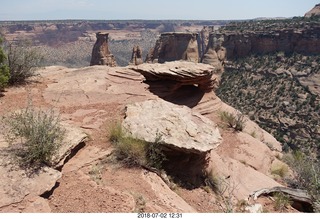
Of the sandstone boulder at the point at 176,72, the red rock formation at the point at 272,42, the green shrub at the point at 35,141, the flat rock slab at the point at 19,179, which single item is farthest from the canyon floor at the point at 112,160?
the red rock formation at the point at 272,42

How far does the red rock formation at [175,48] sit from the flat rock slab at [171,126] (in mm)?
61731

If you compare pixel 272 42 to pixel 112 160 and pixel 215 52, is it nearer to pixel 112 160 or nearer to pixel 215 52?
pixel 215 52

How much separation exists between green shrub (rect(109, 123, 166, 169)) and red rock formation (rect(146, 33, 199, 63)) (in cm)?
6335

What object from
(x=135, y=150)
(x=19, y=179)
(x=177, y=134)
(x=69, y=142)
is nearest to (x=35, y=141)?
(x=19, y=179)

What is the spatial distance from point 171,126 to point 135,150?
1.35 metres

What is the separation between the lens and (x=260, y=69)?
61.7 metres

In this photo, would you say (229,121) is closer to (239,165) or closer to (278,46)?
(239,165)

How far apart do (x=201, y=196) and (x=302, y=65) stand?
5707cm

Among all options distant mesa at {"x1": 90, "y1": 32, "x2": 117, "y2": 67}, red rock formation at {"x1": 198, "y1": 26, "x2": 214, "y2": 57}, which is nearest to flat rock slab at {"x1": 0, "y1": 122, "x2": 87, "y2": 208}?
distant mesa at {"x1": 90, "y1": 32, "x2": 117, "y2": 67}

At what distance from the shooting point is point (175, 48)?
70.9m

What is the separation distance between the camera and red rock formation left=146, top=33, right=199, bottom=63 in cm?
6984

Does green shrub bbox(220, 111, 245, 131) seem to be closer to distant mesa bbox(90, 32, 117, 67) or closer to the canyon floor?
the canyon floor

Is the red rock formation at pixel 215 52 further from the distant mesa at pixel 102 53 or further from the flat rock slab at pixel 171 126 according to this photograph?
the flat rock slab at pixel 171 126

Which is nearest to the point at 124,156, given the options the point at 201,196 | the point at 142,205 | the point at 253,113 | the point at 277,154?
the point at 142,205
